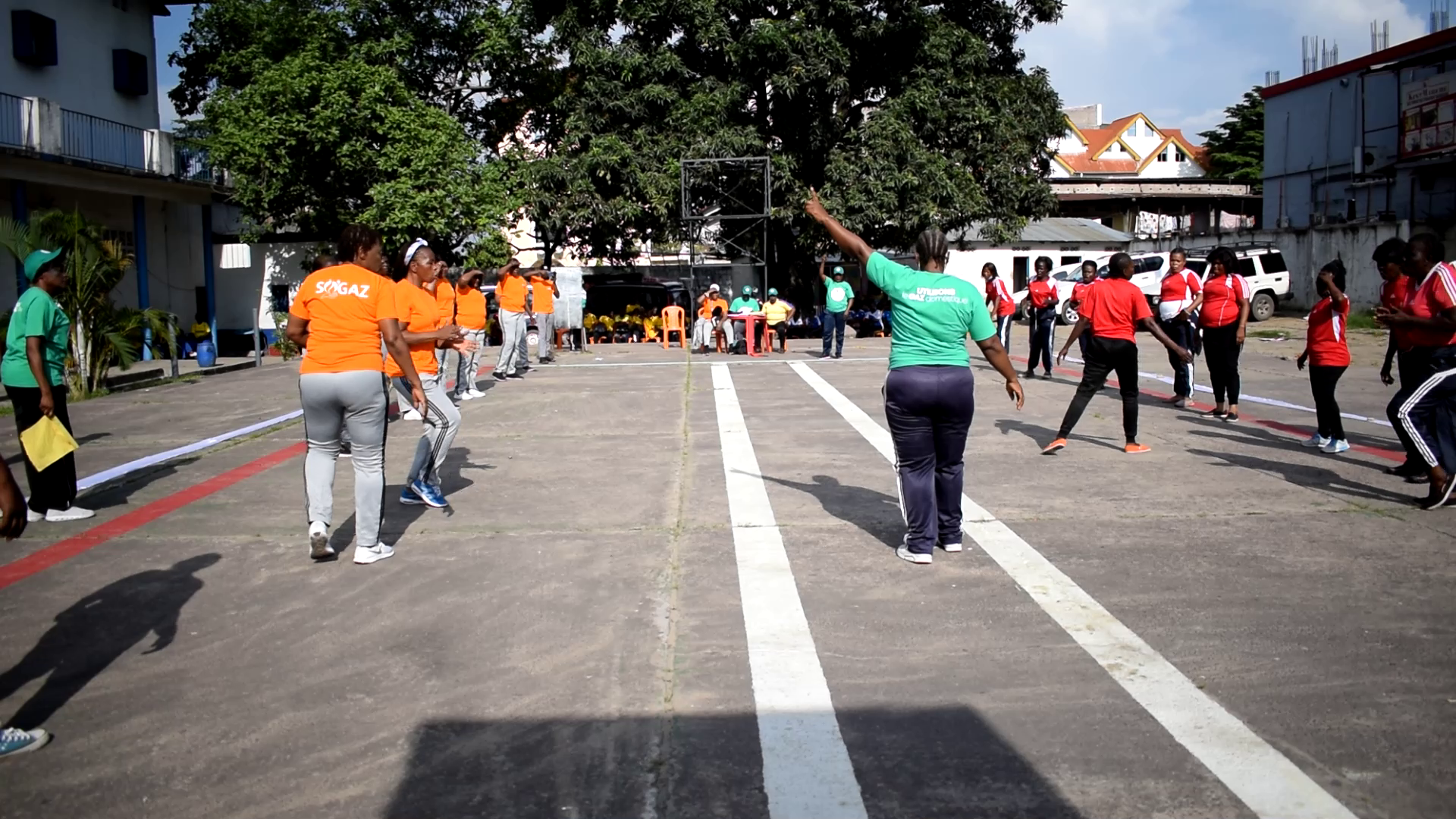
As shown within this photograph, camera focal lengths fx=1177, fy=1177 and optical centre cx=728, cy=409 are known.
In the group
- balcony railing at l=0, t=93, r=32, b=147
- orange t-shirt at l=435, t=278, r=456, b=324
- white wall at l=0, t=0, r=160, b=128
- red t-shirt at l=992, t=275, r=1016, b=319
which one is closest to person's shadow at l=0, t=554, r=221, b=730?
orange t-shirt at l=435, t=278, r=456, b=324

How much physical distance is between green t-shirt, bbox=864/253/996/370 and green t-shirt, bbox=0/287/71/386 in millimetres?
5191

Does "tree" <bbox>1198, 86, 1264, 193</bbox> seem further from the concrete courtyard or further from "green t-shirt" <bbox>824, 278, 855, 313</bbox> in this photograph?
the concrete courtyard

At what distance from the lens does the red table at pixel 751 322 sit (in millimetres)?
22531

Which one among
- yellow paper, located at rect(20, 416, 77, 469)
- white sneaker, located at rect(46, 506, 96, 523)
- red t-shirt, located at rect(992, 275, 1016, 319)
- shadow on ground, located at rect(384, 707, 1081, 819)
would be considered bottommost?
shadow on ground, located at rect(384, 707, 1081, 819)

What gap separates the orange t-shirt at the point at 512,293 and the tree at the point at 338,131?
12.0 metres

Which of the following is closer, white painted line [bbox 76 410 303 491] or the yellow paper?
the yellow paper

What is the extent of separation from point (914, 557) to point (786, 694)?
210cm

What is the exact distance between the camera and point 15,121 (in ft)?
67.4

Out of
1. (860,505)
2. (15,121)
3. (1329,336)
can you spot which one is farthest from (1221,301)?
(15,121)

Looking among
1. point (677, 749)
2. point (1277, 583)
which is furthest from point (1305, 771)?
point (1277, 583)

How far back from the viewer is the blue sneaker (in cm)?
774

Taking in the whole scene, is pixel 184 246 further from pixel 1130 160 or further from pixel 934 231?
pixel 1130 160

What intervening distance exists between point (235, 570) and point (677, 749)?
345cm

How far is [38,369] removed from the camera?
7.29m
